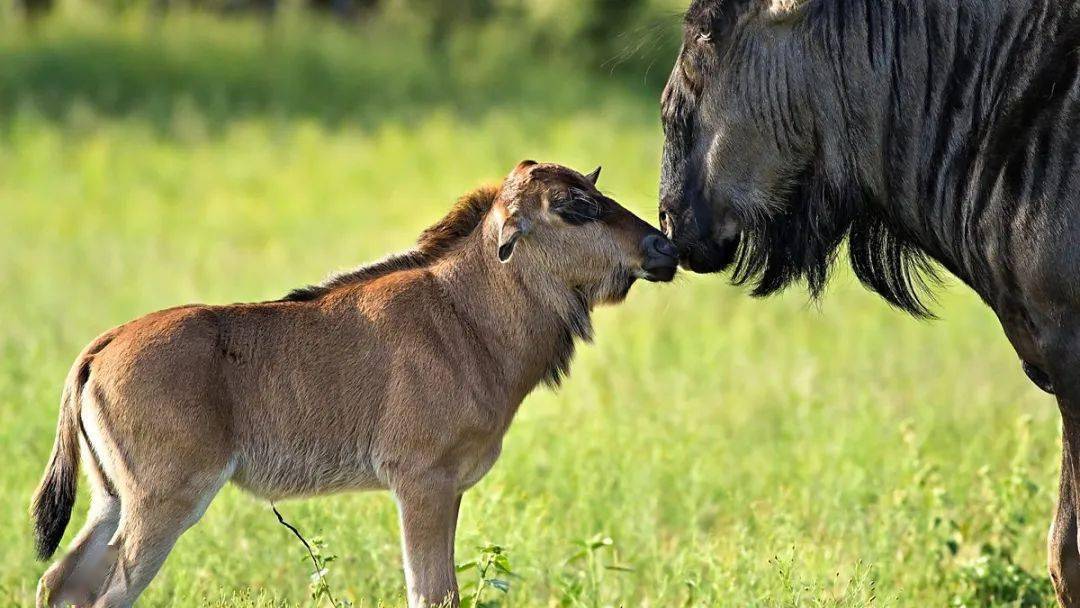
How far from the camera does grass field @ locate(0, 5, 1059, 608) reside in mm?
6266

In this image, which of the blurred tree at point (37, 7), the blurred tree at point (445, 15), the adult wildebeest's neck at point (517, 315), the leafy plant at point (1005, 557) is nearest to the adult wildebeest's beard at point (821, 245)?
the adult wildebeest's neck at point (517, 315)

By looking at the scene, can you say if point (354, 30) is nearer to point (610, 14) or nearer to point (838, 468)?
point (610, 14)

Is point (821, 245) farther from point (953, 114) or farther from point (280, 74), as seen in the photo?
point (280, 74)

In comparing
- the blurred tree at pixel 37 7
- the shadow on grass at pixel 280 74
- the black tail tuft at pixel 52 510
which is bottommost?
the black tail tuft at pixel 52 510

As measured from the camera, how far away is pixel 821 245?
5.04 m

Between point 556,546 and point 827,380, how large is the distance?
13.6 feet

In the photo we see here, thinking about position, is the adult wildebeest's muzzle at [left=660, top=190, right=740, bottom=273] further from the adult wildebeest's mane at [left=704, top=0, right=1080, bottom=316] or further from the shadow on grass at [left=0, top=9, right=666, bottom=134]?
the shadow on grass at [left=0, top=9, right=666, bottom=134]

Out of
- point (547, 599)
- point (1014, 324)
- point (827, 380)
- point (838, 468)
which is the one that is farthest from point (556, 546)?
point (827, 380)

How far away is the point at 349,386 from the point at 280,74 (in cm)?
1760

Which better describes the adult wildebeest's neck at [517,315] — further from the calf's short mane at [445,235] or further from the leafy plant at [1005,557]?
the leafy plant at [1005,557]

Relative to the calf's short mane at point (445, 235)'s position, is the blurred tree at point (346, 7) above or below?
above

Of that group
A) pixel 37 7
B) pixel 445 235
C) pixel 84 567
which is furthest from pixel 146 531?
pixel 37 7

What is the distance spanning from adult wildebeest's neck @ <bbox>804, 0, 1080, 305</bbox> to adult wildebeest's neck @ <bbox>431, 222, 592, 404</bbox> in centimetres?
113

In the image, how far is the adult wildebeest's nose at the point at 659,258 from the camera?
17.0 ft
